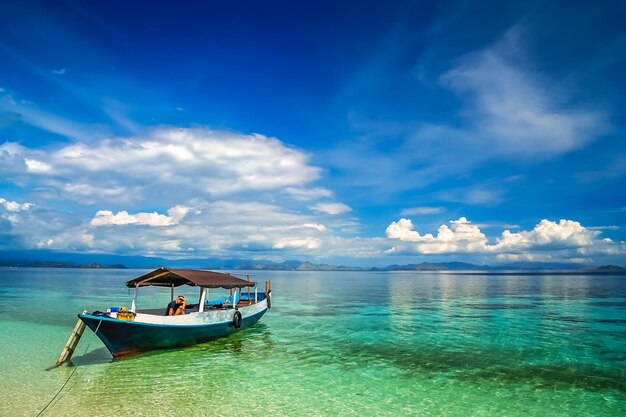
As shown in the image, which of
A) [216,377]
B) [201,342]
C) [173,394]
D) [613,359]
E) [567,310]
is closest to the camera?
[173,394]

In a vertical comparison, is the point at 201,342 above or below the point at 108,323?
below

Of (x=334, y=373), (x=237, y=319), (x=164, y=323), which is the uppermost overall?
(x=164, y=323)

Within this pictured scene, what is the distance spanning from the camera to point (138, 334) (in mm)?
20094

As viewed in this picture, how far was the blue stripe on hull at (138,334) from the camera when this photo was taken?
61.9ft

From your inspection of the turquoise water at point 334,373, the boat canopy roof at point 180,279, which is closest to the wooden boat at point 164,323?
the boat canopy roof at point 180,279

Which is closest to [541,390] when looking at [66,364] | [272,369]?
[272,369]

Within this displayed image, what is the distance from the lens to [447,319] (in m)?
38.7

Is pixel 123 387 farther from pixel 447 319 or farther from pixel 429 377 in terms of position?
pixel 447 319

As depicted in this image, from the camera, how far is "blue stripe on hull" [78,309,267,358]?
61.9 ft

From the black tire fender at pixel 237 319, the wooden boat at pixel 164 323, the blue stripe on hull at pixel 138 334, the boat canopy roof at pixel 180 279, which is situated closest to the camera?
the blue stripe on hull at pixel 138 334

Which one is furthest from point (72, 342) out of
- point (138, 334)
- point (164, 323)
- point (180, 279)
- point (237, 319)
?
point (237, 319)

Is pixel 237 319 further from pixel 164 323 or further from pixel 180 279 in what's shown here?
pixel 164 323

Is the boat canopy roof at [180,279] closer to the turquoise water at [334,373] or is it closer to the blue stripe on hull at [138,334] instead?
the blue stripe on hull at [138,334]

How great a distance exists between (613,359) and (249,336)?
22.5 meters
